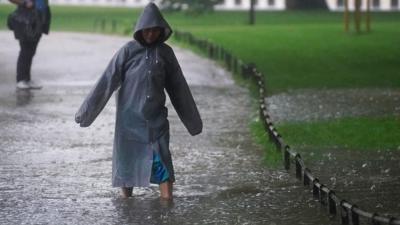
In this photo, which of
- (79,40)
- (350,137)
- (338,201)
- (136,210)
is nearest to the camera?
(338,201)

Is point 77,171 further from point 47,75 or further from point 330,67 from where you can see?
point 330,67

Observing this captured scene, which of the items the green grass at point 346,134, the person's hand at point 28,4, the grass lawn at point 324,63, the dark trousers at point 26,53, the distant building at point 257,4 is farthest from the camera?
the distant building at point 257,4

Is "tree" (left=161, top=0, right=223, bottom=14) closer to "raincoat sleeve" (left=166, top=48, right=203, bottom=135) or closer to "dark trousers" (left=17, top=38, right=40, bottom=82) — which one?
"dark trousers" (left=17, top=38, right=40, bottom=82)

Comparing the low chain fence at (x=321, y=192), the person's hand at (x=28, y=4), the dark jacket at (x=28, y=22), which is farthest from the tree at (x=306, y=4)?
the person's hand at (x=28, y=4)

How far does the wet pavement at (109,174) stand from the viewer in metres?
9.17

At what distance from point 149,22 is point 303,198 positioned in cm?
193

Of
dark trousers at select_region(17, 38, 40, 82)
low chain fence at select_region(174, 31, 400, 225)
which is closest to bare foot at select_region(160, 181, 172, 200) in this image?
low chain fence at select_region(174, 31, 400, 225)

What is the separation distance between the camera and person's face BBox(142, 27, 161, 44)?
9.61 m

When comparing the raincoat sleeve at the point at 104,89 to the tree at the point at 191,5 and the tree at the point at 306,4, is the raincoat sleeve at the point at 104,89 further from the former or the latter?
the tree at the point at 306,4

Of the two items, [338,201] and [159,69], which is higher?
[159,69]

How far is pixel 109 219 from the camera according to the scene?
8969 mm

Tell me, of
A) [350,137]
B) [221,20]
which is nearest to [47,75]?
[350,137]

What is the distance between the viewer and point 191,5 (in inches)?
2160

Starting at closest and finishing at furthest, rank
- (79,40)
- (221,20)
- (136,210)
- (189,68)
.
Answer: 1. (136,210)
2. (189,68)
3. (79,40)
4. (221,20)
